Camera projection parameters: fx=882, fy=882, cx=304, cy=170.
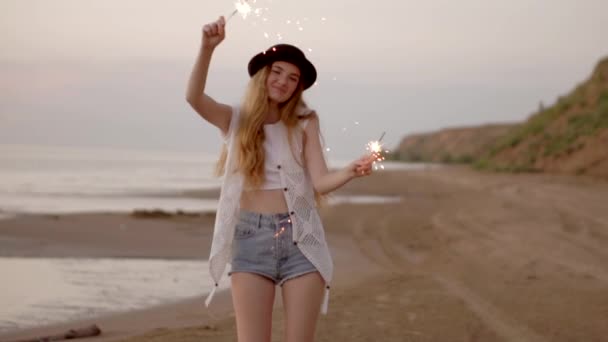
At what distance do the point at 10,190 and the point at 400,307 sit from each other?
1796cm

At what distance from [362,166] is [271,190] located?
1.75 feet

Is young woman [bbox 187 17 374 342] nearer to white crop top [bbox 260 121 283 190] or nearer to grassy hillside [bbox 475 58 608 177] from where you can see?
white crop top [bbox 260 121 283 190]

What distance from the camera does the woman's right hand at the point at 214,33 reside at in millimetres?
4371

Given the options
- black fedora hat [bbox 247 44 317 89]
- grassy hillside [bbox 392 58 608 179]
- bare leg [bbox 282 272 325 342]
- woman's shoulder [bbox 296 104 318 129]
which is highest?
black fedora hat [bbox 247 44 317 89]

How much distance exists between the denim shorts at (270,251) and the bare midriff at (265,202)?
0.19 feet

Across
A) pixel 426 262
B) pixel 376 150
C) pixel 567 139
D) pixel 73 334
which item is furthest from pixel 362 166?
pixel 567 139

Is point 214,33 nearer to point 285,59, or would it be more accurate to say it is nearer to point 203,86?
point 203,86

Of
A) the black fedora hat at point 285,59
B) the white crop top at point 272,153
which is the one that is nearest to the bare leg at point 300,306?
the white crop top at point 272,153

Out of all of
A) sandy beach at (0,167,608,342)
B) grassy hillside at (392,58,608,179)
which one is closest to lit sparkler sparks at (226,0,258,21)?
sandy beach at (0,167,608,342)

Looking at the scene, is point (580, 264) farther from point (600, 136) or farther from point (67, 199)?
point (600, 136)

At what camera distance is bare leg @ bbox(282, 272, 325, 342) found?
4.49 metres

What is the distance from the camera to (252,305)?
446 cm

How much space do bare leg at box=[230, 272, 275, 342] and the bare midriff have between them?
36 centimetres

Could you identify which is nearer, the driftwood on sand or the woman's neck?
the woman's neck
